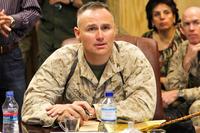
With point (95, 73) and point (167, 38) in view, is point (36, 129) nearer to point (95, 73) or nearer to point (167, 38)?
point (95, 73)

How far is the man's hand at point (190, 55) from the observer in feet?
Answer: 11.8

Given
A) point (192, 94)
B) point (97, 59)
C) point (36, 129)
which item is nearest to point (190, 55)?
point (192, 94)

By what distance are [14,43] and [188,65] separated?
4.23ft

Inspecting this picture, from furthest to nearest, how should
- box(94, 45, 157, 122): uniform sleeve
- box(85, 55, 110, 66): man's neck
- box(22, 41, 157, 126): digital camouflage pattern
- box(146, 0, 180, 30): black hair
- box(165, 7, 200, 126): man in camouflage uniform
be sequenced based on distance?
box(146, 0, 180, 30): black hair
box(165, 7, 200, 126): man in camouflage uniform
box(85, 55, 110, 66): man's neck
box(22, 41, 157, 126): digital camouflage pattern
box(94, 45, 157, 122): uniform sleeve

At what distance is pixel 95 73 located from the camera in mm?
2723

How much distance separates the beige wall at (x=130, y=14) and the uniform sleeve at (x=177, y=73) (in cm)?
130

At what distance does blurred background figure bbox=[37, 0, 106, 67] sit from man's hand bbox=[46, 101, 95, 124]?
2125mm

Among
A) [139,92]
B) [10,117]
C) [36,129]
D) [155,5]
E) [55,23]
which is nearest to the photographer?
[10,117]

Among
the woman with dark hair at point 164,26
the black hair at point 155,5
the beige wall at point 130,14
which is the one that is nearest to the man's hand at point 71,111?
the woman with dark hair at point 164,26

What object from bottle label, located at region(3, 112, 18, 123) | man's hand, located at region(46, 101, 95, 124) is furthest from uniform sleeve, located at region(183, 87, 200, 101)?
bottle label, located at region(3, 112, 18, 123)

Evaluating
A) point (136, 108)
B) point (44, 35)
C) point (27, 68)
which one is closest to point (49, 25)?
point (44, 35)

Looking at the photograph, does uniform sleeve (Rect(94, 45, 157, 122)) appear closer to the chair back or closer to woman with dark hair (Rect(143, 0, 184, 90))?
the chair back

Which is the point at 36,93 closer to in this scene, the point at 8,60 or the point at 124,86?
the point at 124,86

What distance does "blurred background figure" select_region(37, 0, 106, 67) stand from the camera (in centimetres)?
446
